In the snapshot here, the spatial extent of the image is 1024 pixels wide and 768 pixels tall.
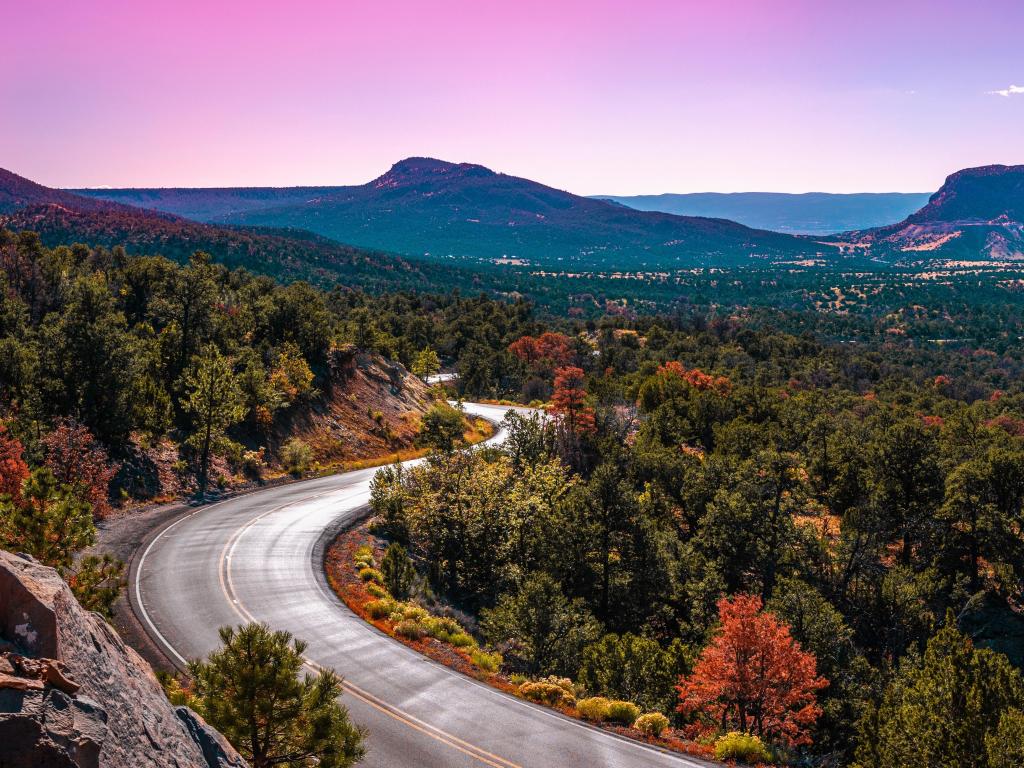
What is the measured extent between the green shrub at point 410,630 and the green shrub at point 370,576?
5.68 metres

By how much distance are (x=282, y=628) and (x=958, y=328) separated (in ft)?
699

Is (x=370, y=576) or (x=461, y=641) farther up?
(x=370, y=576)

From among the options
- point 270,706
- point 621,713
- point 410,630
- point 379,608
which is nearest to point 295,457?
point 379,608

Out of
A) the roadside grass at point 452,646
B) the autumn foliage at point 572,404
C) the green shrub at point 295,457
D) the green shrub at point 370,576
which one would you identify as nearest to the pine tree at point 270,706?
the roadside grass at point 452,646

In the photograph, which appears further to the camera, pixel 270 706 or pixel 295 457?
pixel 295 457

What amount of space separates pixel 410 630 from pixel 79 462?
1952 centimetres

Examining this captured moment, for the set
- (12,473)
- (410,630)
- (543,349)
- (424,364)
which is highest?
(12,473)

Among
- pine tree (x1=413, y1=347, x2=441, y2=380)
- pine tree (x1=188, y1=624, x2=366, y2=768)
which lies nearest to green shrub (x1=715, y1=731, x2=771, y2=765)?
pine tree (x1=188, y1=624, x2=366, y2=768)

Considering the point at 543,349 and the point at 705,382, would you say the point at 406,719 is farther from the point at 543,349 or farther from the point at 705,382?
the point at 543,349

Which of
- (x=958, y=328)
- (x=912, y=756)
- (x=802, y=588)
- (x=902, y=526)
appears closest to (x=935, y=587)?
(x=902, y=526)

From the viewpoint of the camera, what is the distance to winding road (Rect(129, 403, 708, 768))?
1878 centimetres

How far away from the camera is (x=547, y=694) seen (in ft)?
74.4

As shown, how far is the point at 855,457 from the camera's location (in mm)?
51562

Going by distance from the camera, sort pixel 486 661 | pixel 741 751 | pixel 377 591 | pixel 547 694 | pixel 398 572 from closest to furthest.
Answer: pixel 741 751, pixel 547 694, pixel 486 661, pixel 377 591, pixel 398 572
